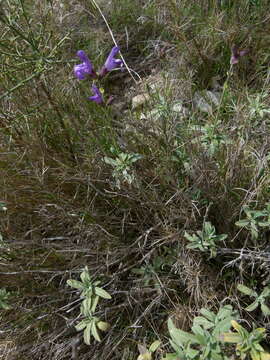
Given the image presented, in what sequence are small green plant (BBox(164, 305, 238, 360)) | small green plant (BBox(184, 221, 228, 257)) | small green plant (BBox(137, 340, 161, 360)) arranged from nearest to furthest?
small green plant (BBox(164, 305, 238, 360)), small green plant (BBox(137, 340, 161, 360)), small green plant (BBox(184, 221, 228, 257))

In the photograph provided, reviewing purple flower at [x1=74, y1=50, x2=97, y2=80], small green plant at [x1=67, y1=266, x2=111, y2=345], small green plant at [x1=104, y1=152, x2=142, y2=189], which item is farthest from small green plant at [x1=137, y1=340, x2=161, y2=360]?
purple flower at [x1=74, y1=50, x2=97, y2=80]

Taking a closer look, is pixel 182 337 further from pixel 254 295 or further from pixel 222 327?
pixel 254 295

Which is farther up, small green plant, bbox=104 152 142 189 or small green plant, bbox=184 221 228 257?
small green plant, bbox=104 152 142 189

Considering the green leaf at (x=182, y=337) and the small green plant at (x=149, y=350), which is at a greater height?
the green leaf at (x=182, y=337)

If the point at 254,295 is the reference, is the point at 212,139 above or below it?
above

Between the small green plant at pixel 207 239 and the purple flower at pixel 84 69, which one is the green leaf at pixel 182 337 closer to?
the small green plant at pixel 207 239

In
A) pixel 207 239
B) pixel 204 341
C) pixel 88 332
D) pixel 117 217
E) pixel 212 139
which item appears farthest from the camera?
pixel 117 217

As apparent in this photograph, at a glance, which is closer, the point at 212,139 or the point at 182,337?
the point at 182,337

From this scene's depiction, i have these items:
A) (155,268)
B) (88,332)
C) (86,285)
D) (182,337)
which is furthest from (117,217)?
(182,337)

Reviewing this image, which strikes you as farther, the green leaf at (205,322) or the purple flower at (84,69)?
the purple flower at (84,69)

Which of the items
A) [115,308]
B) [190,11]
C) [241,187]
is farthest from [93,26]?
[115,308]

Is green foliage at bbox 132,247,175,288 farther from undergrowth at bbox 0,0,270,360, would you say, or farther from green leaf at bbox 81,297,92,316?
green leaf at bbox 81,297,92,316

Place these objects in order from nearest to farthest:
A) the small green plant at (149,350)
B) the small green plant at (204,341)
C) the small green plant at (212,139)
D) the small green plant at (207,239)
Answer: the small green plant at (204,341) → the small green plant at (149,350) → the small green plant at (207,239) → the small green plant at (212,139)

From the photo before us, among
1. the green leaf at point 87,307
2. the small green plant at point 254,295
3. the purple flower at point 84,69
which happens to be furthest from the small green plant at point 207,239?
the purple flower at point 84,69
